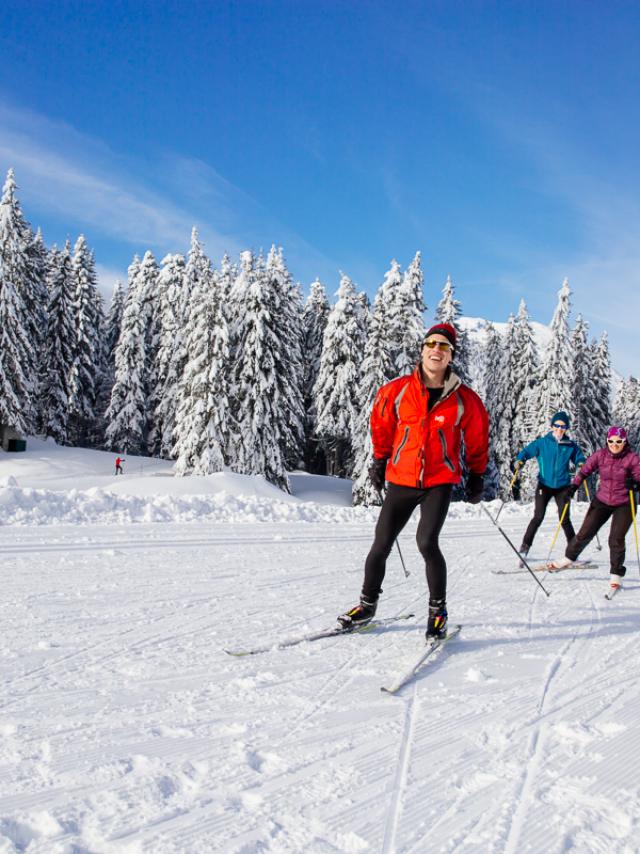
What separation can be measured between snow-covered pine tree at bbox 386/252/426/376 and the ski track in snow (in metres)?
25.4

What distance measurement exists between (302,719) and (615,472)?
6082mm

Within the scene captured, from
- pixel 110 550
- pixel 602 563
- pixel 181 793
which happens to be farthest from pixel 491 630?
pixel 110 550

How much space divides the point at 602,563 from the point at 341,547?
400cm

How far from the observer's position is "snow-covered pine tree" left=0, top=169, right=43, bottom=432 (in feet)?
108

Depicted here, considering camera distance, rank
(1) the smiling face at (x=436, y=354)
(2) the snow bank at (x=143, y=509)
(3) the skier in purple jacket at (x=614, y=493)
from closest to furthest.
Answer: (1) the smiling face at (x=436, y=354) → (3) the skier in purple jacket at (x=614, y=493) → (2) the snow bank at (x=143, y=509)

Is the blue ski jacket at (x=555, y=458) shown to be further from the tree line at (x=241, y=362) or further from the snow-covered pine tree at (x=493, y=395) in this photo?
the snow-covered pine tree at (x=493, y=395)

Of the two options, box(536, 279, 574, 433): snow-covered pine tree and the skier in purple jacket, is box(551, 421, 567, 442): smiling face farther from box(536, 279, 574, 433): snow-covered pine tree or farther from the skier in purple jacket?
box(536, 279, 574, 433): snow-covered pine tree

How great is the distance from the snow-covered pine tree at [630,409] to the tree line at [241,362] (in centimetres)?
31

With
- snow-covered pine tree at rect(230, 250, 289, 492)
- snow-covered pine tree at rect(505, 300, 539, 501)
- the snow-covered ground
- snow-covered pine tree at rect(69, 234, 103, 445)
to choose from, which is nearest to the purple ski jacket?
the snow-covered ground

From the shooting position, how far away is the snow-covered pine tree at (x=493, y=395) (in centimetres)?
3841

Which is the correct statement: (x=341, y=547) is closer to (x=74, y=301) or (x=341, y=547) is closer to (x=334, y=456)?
(x=334, y=456)

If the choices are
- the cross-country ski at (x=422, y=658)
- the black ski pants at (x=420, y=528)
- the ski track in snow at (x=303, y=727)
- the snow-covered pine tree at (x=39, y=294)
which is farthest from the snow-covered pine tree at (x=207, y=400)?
the cross-country ski at (x=422, y=658)

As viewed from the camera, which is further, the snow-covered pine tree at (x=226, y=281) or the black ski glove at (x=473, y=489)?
the snow-covered pine tree at (x=226, y=281)

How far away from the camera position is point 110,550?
852cm
